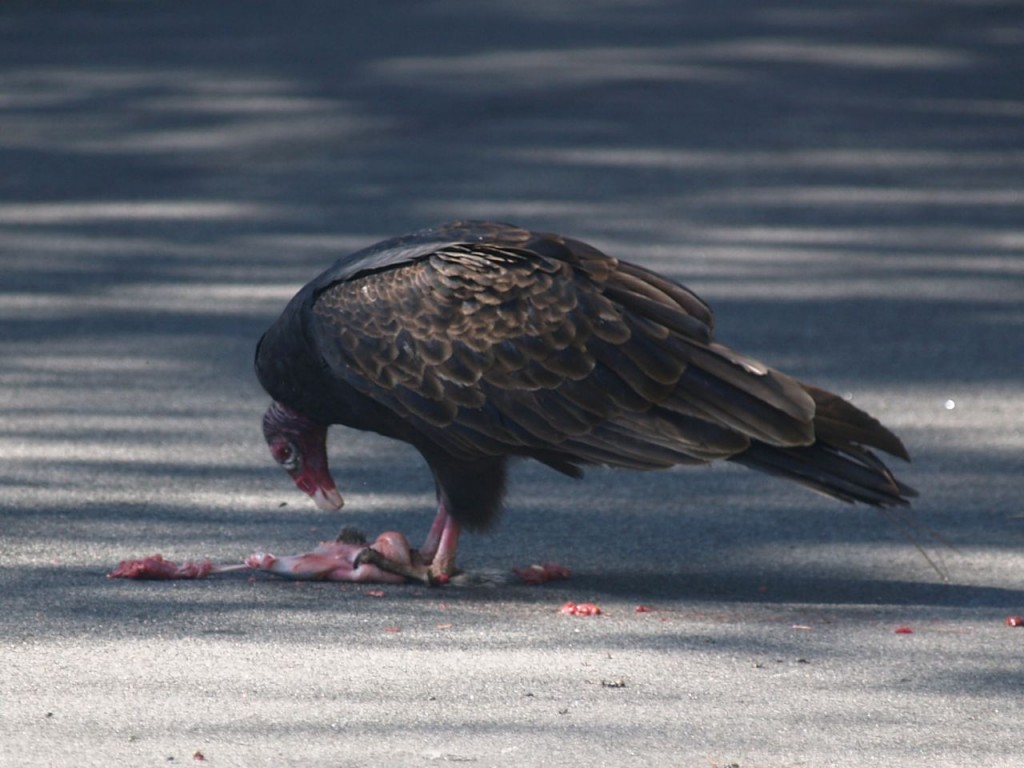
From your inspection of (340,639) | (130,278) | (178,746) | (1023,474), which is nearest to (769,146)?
(130,278)

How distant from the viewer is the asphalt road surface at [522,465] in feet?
13.0

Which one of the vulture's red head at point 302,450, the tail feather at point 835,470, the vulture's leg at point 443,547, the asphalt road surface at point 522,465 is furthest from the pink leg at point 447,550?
the tail feather at point 835,470

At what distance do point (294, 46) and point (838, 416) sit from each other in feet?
35.8

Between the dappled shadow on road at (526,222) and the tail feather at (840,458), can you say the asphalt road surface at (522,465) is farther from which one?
the tail feather at (840,458)

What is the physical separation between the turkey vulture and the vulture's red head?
207 millimetres

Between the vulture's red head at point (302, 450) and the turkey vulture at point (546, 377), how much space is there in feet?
0.68

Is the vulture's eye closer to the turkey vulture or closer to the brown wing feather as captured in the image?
the turkey vulture

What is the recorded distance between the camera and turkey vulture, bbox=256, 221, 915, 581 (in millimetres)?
4805

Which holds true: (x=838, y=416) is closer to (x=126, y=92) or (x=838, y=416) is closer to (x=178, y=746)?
(x=178, y=746)

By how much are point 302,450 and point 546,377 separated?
0.84m

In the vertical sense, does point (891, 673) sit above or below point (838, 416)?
below

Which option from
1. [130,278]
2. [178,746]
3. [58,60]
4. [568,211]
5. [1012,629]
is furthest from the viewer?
[58,60]

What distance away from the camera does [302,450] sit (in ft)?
17.3

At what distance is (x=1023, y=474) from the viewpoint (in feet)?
20.4
